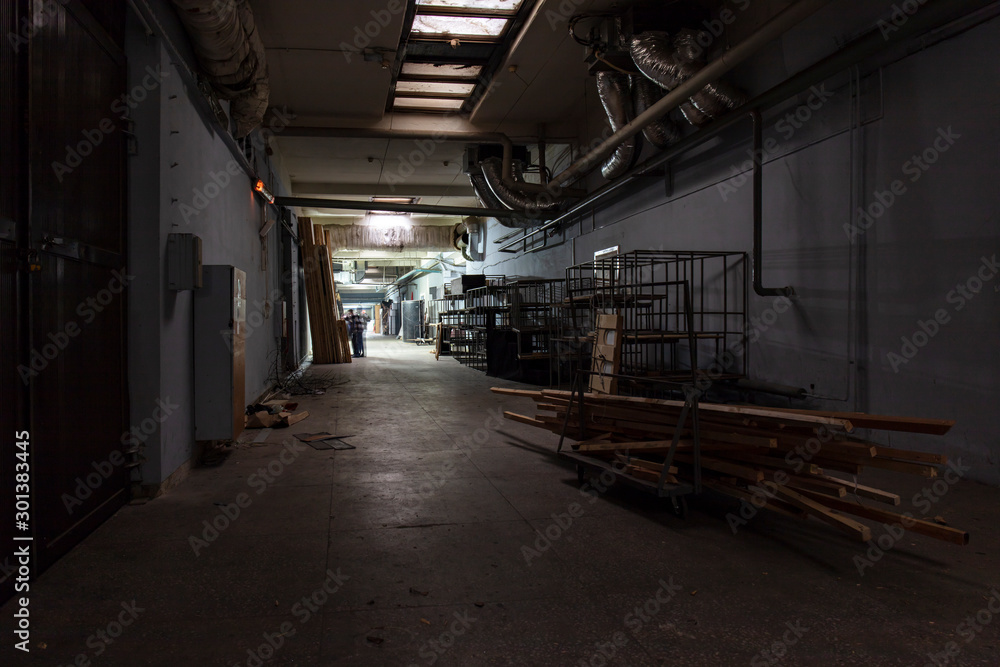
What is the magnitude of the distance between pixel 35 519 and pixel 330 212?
1558cm

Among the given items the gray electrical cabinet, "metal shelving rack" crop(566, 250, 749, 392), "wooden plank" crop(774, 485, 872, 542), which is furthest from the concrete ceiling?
"wooden plank" crop(774, 485, 872, 542)

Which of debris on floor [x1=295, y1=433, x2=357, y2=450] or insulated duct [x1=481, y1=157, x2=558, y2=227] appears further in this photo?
insulated duct [x1=481, y1=157, x2=558, y2=227]

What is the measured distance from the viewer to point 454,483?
170 inches

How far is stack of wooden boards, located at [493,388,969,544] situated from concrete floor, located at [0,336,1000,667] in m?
0.20

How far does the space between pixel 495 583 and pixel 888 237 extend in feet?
14.1

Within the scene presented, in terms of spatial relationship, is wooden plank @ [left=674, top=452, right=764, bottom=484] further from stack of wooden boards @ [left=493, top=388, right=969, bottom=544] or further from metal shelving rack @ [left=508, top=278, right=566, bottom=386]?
metal shelving rack @ [left=508, top=278, right=566, bottom=386]

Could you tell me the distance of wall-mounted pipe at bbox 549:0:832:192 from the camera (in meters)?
4.38

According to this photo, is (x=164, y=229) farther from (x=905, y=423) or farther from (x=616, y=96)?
(x=616, y=96)

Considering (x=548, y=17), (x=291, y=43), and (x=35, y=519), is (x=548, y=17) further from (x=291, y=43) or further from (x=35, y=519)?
(x=35, y=519)

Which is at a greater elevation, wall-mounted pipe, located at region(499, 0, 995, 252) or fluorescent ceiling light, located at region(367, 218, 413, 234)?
fluorescent ceiling light, located at region(367, 218, 413, 234)

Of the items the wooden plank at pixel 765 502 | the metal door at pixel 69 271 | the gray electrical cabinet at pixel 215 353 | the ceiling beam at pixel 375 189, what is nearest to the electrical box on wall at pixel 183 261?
the metal door at pixel 69 271

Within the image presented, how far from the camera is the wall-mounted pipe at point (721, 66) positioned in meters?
4.38

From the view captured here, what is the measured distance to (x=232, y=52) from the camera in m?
4.85

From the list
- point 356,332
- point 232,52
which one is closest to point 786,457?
point 232,52
